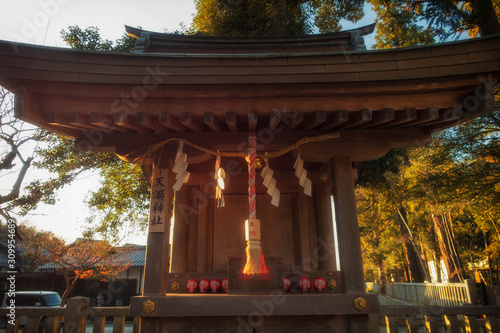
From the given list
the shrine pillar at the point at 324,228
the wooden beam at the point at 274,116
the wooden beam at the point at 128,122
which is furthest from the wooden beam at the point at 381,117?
the wooden beam at the point at 128,122

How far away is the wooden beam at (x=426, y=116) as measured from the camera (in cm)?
407

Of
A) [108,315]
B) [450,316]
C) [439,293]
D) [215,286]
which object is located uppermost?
[215,286]

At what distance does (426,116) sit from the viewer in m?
4.16

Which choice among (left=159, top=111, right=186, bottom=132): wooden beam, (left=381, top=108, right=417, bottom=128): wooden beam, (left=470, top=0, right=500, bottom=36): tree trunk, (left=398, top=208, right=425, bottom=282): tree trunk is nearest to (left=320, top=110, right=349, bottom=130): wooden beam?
(left=381, top=108, right=417, bottom=128): wooden beam

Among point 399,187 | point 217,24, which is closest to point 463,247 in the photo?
point 399,187

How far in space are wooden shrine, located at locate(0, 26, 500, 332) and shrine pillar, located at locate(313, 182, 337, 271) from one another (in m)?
1.08

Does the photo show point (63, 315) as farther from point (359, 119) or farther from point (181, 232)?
point (359, 119)

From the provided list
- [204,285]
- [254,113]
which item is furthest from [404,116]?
[204,285]

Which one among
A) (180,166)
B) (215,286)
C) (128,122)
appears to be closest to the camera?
(128,122)

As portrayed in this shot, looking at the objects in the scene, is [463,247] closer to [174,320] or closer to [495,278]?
[495,278]

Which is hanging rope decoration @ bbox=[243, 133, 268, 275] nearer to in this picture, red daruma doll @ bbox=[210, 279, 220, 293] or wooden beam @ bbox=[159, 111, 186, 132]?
wooden beam @ bbox=[159, 111, 186, 132]

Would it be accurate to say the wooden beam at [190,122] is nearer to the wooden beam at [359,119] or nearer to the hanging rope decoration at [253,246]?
the hanging rope decoration at [253,246]

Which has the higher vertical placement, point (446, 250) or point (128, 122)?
point (128, 122)

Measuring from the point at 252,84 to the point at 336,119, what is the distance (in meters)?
1.21
